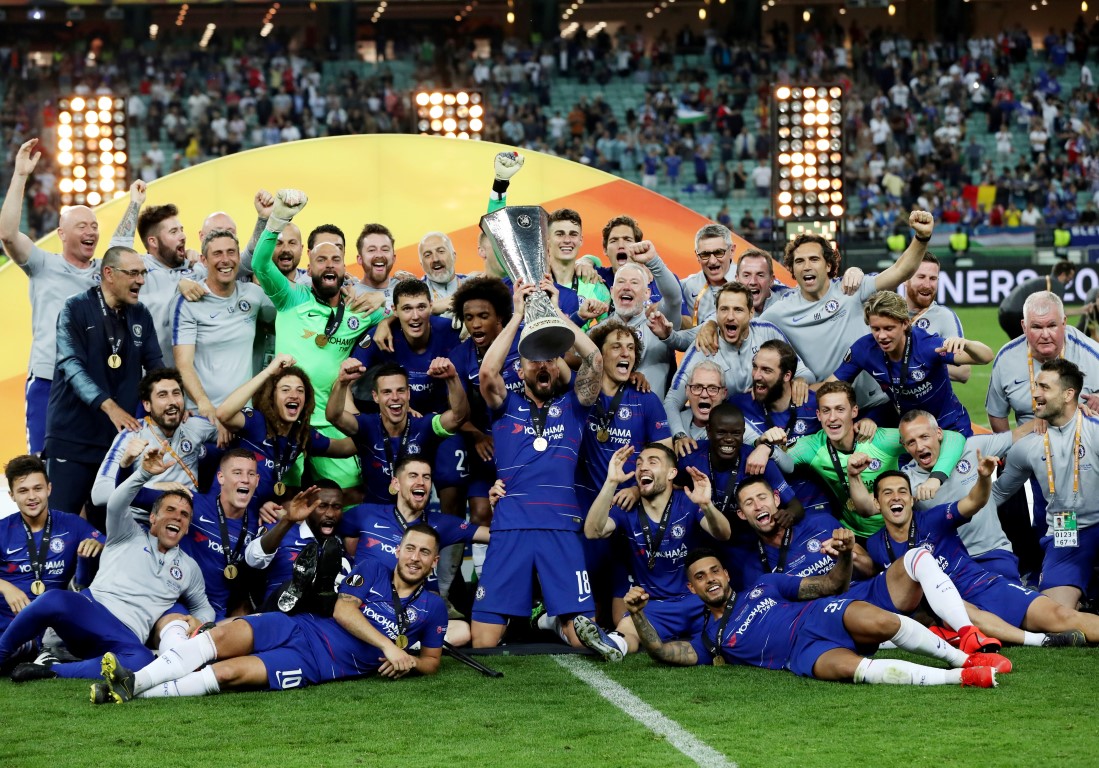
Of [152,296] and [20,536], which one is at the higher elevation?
[152,296]

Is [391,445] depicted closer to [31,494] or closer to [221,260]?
[221,260]

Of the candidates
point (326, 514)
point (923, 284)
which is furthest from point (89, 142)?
point (923, 284)

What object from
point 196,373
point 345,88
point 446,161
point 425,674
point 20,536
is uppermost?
point 345,88

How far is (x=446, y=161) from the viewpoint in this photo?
448 inches

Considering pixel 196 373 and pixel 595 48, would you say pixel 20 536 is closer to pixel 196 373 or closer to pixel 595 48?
pixel 196 373

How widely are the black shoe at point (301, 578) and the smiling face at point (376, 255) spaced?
78.1 inches

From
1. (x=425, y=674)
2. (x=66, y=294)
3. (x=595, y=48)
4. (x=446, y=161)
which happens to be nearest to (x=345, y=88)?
(x=595, y=48)

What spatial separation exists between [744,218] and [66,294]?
17284 millimetres

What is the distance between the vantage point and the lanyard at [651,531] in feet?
21.9

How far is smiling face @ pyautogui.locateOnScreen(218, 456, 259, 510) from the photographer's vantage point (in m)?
6.56

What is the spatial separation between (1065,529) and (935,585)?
4.92ft

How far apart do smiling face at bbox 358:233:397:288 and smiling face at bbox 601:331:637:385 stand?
135 centimetres

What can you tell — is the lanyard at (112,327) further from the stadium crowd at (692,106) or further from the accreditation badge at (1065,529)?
the stadium crowd at (692,106)

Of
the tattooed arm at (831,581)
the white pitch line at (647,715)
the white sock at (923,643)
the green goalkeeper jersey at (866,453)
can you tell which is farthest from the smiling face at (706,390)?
the white sock at (923,643)
